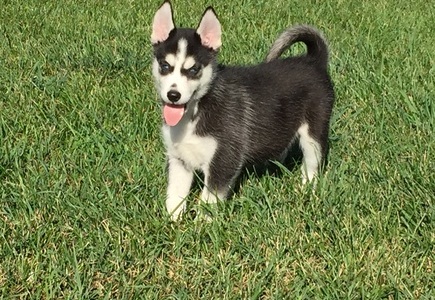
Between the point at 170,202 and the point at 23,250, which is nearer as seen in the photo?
the point at 23,250

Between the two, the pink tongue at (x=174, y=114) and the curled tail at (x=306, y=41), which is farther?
the curled tail at (x=306, y=41)

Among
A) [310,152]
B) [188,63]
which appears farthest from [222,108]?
[310,152]

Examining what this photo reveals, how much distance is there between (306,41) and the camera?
5.55 m

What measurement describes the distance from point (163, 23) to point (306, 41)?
1428 millimetres

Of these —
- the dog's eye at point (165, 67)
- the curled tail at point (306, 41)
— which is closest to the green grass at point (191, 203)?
the curled tail at point (306, 41)

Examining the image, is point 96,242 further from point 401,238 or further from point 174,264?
point 401,238

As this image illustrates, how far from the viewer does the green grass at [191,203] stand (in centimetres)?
378

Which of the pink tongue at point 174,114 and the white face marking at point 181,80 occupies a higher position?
the white face marking at point 181,80

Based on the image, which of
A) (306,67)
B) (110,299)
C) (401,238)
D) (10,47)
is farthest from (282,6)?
(110,299)

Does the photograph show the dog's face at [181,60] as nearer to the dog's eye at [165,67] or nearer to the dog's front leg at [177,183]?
the dog's eye at [165,67]

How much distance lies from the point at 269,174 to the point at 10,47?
3.75m

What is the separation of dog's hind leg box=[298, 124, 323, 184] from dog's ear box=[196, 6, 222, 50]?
107 cm

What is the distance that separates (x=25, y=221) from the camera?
4.23 m

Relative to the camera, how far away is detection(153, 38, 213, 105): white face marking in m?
4.25
